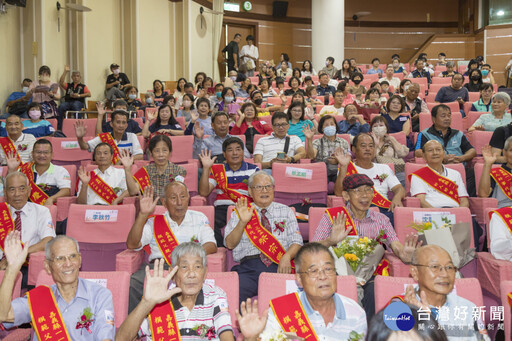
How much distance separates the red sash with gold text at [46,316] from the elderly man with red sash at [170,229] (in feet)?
2.57

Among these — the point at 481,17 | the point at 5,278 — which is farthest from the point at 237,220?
the point at 481,17

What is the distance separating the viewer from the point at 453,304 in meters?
2.30

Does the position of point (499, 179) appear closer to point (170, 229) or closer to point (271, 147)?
point (271, 147)

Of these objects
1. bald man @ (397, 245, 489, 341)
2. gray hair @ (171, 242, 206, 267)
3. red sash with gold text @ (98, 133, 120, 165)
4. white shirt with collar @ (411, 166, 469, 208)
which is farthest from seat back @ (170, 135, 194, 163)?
bald man @ (397, 245, 489, 341)

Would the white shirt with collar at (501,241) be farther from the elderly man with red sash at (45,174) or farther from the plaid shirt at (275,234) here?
the elderly man with red sash at (45,174)

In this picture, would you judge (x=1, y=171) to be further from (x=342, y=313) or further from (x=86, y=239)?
(x=342, y=313)

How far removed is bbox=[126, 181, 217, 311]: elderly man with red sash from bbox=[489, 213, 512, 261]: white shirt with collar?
158cm

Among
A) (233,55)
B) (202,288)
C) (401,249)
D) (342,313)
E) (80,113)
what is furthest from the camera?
(233,55)

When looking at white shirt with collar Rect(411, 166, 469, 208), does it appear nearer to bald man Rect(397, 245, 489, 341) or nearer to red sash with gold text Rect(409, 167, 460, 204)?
red sash with gold text Rect(409, 167, 460, 204)

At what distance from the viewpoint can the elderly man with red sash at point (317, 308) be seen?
7.32 ft

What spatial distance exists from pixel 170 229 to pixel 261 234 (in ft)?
1.81

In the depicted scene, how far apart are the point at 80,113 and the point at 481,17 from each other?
39.8 feet

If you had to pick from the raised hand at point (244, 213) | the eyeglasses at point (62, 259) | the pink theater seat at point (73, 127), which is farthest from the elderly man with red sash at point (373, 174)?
the pink theater seat at point (73, 127)

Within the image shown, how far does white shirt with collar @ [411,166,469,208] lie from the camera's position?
404 cm
